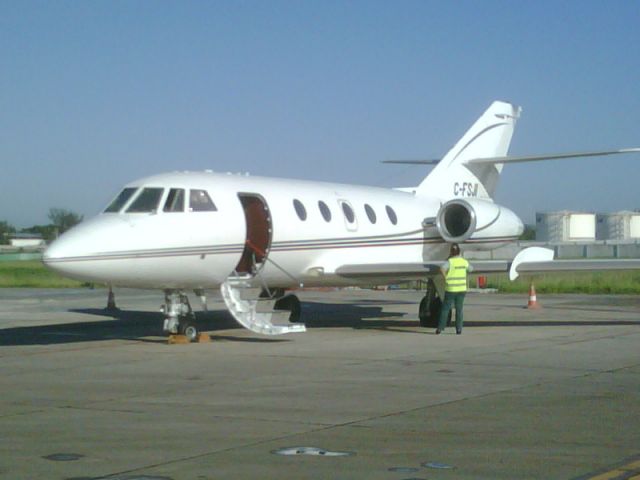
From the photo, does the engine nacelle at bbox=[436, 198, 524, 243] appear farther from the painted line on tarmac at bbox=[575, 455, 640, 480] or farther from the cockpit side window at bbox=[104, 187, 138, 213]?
the painted line on tarmac at bbox=[575, 455, 640, 480]

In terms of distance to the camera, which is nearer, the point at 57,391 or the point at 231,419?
the point at 231,419

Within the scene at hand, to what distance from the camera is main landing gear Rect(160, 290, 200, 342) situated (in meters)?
17.0

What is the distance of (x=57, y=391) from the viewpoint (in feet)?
37.4

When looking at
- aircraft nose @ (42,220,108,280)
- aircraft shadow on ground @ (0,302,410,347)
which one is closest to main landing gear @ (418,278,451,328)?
aircraft shadow on ground @ (0,302,410,347)

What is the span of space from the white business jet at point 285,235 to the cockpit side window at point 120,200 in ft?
0.08

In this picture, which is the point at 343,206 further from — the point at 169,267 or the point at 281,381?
the point at 281,381

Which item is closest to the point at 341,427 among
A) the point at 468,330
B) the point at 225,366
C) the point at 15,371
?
the point at 225,366

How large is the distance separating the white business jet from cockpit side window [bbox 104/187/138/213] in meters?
0.02

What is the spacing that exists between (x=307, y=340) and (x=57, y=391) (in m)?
6.70

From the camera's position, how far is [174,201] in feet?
55.2

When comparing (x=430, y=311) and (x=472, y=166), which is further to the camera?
(x=472, y=166)

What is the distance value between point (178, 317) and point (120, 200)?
211cm

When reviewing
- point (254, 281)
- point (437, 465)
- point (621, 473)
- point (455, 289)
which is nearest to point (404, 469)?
point (437, 465)

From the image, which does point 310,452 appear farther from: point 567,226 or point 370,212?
point 567,226
